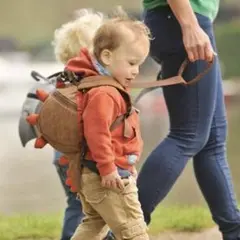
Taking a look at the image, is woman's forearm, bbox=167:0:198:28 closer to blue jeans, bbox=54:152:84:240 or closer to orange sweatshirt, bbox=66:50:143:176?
orange sweatshirt, bbox=66:50:143:176

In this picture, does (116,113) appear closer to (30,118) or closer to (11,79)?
(30,118)

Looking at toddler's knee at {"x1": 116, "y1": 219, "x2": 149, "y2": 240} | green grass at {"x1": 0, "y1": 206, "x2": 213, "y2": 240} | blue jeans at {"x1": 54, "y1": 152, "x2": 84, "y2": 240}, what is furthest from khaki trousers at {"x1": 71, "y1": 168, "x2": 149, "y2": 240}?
green grass at {"x1": 0, "y1": 206, "x2": 213, "y2": 240}

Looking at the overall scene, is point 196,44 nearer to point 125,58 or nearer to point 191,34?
point 191,34

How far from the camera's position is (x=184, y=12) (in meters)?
Result: 3.64

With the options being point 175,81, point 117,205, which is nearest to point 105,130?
point 117,205

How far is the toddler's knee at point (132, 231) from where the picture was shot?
340 cm

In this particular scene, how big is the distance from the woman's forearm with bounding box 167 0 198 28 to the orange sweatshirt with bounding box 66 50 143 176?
0.50 m

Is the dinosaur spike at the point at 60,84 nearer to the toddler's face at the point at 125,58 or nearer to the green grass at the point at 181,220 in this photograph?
the toddler's face at the point at 125,58

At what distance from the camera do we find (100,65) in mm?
3422

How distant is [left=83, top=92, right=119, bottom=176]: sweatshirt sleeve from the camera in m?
3.26

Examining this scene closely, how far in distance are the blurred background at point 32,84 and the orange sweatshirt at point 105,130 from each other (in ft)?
8.30

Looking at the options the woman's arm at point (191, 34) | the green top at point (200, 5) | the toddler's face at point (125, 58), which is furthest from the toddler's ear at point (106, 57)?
the green top at point (200, 5)

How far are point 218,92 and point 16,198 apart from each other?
8.90 feet

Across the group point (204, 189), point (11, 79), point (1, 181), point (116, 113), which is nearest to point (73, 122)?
point (116, 113)
